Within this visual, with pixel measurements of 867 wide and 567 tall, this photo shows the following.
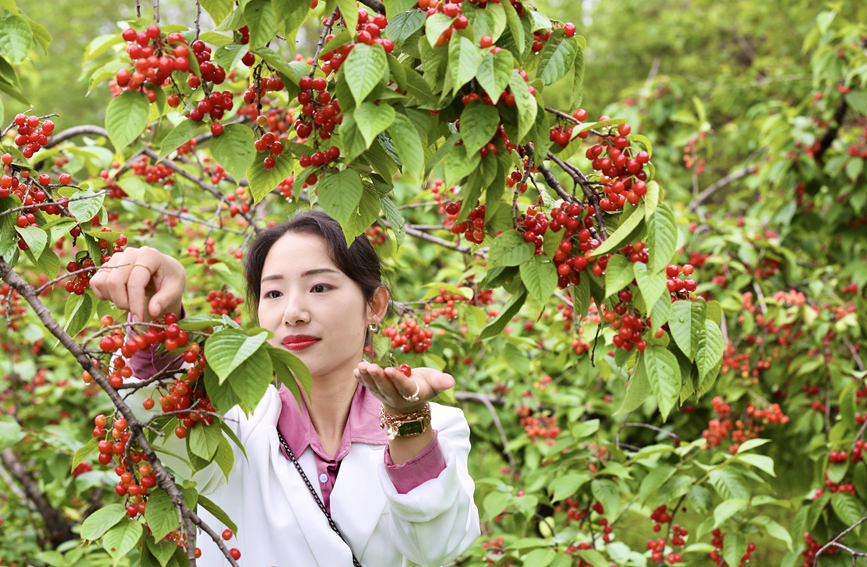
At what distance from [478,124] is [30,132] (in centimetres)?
111

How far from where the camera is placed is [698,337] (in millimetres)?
1450

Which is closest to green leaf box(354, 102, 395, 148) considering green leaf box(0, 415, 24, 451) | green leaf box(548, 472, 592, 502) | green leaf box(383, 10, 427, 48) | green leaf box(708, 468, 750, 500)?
green leaf box(383, 10, 427, 48)

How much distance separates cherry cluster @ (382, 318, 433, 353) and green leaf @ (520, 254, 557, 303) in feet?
3.75

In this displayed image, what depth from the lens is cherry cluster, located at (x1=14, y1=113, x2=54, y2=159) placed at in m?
1.71

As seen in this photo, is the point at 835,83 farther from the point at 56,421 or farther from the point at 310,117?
the point at 56,421

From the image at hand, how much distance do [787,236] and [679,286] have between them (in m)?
3.90

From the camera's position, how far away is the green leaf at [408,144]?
1.25m

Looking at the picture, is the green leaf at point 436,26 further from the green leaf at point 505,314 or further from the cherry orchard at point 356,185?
the green leaf at point 505,314

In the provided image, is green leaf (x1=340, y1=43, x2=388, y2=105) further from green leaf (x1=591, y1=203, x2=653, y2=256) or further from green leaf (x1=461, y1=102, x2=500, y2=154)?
green leaf (x1=591, y1=203, x2=653, y2=256)

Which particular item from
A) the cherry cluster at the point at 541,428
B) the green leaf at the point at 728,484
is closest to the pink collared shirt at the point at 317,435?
the green leaf at the point at 728,484

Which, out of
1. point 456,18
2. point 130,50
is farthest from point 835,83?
point 130,50

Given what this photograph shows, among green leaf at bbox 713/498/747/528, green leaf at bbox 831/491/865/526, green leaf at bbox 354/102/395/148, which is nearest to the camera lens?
green leaf at bbox 354/102/395/148

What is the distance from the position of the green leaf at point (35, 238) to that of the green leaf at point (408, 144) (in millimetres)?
810

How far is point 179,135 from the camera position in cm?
134
